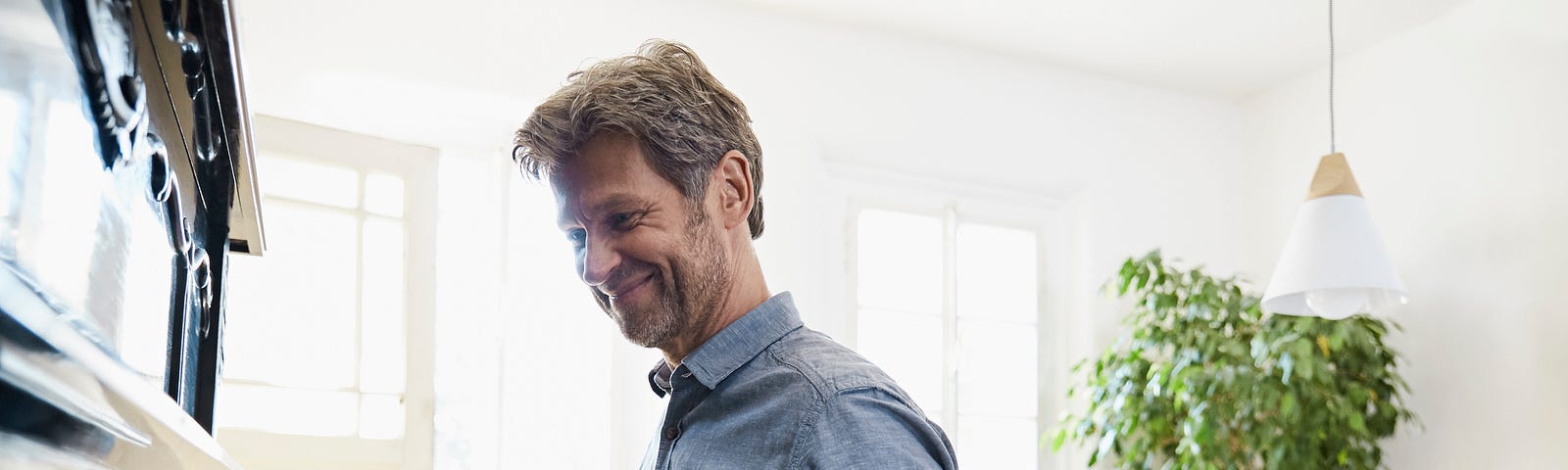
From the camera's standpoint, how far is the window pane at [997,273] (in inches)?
165

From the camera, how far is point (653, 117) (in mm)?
1150

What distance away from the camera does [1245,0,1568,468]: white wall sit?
3562mm

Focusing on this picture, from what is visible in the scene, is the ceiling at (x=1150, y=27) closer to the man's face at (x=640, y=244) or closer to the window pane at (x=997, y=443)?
the window pane at (x=997, y=443)

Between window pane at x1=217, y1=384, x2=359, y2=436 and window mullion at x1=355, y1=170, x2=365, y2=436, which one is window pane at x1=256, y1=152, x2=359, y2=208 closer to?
window mullion at x1=355, y1=170, x2=365, y2=436

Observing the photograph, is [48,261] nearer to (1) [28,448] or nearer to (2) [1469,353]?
(1) [28,448]

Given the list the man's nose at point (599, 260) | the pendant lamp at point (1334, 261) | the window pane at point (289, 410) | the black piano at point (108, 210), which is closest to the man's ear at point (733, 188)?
the man's nose at point (599, 260)

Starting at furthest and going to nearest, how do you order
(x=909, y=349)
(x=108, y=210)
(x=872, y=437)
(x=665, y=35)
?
1. (x=909, y=349)
2. (x=665, y=35)
3. (x=872, y=437)
4. (x=108, y=210)

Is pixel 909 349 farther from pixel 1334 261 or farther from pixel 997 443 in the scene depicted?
pixel 1334 261

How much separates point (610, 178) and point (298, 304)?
6.78 feet

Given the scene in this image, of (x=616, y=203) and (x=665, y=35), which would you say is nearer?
(x=616, y=203)

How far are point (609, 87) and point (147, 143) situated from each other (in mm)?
484

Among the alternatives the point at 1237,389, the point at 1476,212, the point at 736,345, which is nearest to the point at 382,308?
the point at 1237,389

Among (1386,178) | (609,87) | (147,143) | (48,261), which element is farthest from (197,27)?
(1386,178)

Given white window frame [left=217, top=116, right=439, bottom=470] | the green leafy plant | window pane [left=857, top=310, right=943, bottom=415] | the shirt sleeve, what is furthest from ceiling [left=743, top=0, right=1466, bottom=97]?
the shirt sleeve
